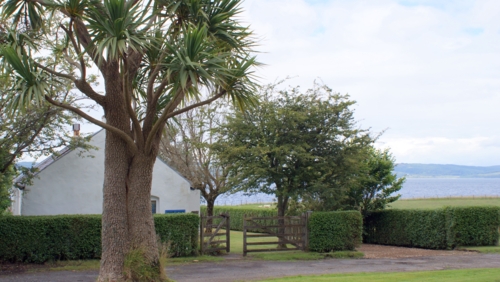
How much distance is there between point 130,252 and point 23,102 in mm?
4020

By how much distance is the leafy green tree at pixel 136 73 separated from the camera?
9.98m

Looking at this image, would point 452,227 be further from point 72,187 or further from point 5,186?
point 5,186

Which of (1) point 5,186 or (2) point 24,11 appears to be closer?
(2) point 24,11

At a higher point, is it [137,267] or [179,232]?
[179,232]

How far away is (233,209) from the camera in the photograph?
4125 cm

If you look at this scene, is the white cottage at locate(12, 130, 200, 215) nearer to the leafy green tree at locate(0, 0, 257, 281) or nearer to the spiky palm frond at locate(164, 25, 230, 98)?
the leafy green tree at locate(0, 0, 257, 281)

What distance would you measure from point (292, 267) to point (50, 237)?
28.9 feet

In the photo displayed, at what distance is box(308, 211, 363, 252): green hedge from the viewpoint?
2145 cm

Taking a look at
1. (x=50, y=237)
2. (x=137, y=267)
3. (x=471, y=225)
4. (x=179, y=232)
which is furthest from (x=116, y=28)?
(x=471, y=225)

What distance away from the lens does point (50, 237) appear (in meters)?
17.7

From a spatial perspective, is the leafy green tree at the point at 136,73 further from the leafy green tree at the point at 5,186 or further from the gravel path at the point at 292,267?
the leafy green tree at the point at 5,186

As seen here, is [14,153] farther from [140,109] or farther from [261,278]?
[261,278]

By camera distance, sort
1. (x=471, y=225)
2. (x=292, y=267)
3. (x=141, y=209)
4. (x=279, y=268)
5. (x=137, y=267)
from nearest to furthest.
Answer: (x=137, y=267), (x=141, y=209), (x=279, y=268), (x=292, y=267), (x=471, y=225)

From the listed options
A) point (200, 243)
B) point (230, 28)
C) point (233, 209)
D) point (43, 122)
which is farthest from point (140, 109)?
point (233, 209)
